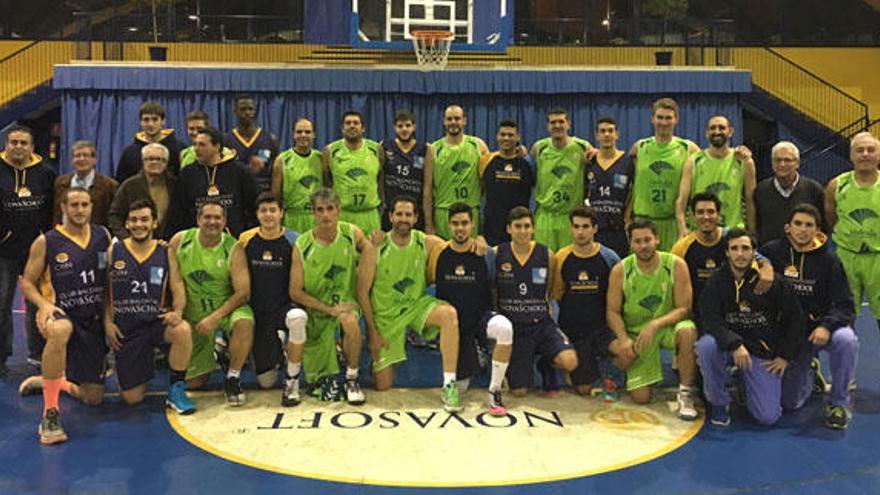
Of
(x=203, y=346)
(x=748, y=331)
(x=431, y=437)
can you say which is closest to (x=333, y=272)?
(x=203, y=346)

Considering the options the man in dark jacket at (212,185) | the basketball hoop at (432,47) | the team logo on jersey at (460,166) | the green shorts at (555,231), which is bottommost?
the green shorts at (555,231)

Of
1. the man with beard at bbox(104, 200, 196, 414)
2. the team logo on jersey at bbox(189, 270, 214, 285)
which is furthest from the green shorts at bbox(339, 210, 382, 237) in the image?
the man with beard at bbox(104, 200, 196, 414)

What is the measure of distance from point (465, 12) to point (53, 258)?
28.5ft

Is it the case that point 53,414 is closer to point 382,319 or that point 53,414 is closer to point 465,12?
point 382,319

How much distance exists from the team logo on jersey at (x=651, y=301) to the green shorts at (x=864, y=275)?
142cm

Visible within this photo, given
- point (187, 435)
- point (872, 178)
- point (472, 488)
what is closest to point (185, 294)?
point (187, 435)

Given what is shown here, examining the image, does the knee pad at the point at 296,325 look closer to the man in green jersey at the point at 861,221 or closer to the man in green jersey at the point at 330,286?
the man in green jersey at the point at 330,286

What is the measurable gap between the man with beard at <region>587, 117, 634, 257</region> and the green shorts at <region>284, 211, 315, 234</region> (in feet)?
8.43

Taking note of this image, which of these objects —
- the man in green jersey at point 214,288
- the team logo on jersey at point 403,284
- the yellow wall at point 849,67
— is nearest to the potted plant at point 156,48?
the man in green jersey at point 214,288

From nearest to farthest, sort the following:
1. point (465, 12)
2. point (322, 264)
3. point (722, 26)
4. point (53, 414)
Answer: point (53, 414), point (322, 264), point (465, 12), point (722, 26)

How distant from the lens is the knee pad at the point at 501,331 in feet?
16.1

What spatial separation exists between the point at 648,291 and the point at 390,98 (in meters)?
8.53

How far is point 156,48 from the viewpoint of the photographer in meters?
14.8

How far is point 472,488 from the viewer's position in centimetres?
375
